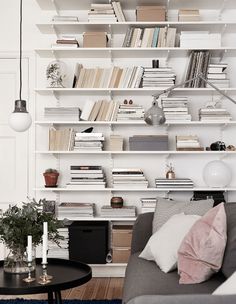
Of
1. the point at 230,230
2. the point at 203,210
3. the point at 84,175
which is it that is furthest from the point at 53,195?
the point at 230,230

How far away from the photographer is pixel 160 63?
517 centimetres

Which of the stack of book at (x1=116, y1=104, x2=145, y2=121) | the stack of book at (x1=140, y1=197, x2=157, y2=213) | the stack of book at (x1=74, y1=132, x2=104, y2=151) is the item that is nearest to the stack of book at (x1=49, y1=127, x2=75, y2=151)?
the stack of book at (x1=74, y1=132, x2=104, y2=151)

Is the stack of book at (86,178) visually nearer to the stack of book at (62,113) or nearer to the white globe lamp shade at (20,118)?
the stack of book at (62,113)

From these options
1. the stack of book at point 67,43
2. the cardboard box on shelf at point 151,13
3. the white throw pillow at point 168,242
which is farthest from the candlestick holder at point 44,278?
the cardboard box on shelf at point 151,13

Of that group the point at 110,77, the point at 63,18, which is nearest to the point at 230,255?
the point at 110,77

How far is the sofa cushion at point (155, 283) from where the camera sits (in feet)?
8.70

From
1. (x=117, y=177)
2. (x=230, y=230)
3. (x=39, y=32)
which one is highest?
(x=39, y=32)

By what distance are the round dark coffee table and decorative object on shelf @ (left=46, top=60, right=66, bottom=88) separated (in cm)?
210

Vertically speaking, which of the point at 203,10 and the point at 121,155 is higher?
the point at 203,10

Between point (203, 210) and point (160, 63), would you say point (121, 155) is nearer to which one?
point (160, 63)

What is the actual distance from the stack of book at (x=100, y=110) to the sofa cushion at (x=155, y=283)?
1962 mm

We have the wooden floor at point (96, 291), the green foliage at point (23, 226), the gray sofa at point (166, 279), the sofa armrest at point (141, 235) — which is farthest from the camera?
the wooden floor at point (96, 291)

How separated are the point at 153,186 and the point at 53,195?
997 mm

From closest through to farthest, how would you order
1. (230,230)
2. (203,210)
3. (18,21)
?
1. (230,230)
2. (203,210)
3. (18,21)
